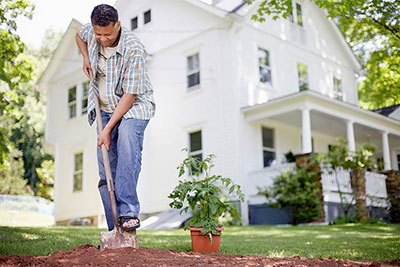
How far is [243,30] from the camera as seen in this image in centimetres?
1558

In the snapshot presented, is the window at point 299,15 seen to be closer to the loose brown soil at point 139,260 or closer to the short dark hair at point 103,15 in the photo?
the short dark hair at point 103,15

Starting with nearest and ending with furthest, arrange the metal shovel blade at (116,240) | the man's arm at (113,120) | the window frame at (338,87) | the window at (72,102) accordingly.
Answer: the metal shovel blade at (116,240) → the man's arm at (113,120) → the window at (72,102) → the window frame at (338,87)

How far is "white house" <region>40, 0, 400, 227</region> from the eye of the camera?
48.2 ft

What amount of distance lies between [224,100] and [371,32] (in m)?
5.98

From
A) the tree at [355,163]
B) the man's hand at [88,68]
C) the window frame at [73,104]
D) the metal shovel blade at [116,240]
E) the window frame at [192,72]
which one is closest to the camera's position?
the metal shovel blade at [116,240]

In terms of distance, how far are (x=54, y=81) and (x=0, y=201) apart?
6466mm

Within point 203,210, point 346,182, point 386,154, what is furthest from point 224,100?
point 203,210

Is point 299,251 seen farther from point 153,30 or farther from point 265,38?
point 153,30

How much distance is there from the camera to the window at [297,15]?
1792 centimetres

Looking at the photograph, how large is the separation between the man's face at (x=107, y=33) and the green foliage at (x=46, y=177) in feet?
86.6

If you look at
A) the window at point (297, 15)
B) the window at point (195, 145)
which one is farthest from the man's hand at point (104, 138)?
the window at point (297, 15)

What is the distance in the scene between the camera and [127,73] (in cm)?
419

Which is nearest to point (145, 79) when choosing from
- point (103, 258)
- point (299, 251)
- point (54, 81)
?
point (103, 258)

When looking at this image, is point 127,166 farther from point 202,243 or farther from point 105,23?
point 105,23
